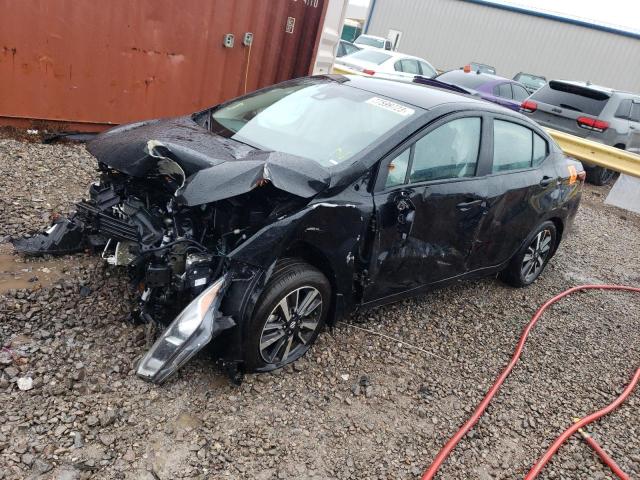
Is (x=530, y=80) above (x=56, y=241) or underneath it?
above

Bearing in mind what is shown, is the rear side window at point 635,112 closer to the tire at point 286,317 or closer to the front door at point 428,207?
the front door at point 428,207

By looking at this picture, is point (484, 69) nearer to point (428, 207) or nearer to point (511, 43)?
point (511, 43)

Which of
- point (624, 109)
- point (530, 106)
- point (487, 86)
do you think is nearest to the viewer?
point (624, 109)

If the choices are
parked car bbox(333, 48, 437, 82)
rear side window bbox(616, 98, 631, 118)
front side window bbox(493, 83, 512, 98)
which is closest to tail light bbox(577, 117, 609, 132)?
rear side window bbox(616, 98, 631, 118)

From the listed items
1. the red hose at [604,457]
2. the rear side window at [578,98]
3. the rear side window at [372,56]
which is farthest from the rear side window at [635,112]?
the red hose at [604,457]

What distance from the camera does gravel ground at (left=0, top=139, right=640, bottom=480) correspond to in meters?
2.45

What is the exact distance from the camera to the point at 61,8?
5164 mm

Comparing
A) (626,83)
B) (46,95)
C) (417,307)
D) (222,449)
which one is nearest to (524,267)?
(417,307)

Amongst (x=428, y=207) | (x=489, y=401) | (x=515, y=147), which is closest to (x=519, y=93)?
(x=515, y=147)

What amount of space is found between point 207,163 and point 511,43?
86.2 ft

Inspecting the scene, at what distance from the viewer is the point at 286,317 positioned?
2.95 metres

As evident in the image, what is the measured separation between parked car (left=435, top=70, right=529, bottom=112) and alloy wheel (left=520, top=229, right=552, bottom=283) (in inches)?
266

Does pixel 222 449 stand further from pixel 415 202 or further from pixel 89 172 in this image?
pixel 89 172

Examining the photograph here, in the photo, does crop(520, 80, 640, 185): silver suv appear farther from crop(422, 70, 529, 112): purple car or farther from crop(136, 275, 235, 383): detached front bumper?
crop(136, 275, 235, 383): detached front bumper
